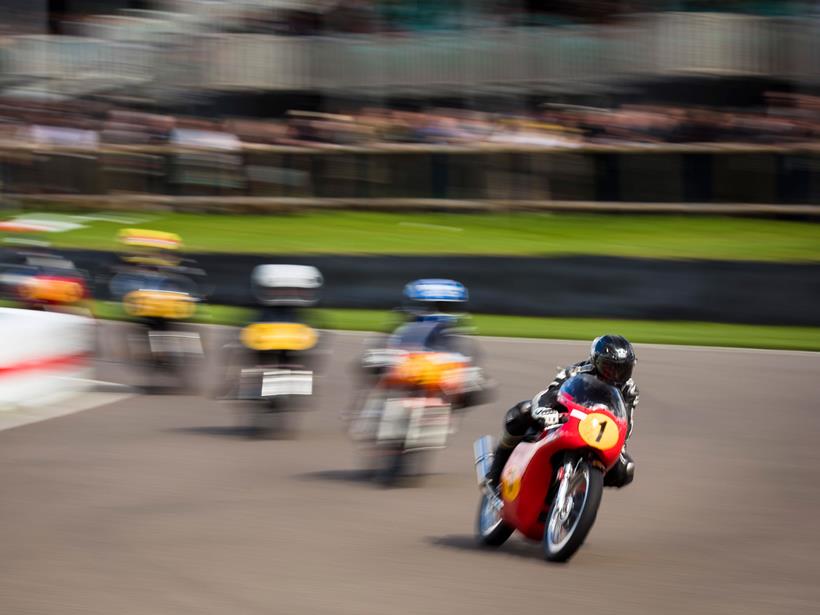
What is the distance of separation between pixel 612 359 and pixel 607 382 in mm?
145

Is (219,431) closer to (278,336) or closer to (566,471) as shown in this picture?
(278,336)

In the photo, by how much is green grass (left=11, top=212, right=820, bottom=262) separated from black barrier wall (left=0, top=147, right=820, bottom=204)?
394 millimetres

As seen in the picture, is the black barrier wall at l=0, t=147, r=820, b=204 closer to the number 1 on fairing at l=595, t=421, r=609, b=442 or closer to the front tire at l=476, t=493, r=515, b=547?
the front tire at l=476, t=493, r=515, b=547

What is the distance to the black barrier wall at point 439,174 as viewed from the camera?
2106 cm

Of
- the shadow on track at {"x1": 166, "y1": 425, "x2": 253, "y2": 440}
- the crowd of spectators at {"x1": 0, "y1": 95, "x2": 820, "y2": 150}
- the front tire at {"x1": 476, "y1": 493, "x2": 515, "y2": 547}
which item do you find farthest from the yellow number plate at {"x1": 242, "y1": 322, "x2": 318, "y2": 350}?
the crowd of spectators at {"x1": 0, "y1": 95, "x2": 820, "y2": 150}

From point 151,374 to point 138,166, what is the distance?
11333 mm

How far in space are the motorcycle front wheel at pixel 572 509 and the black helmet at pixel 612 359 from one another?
1.51ft

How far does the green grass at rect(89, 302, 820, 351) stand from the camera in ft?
51.0

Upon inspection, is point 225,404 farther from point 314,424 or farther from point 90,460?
point 90,460

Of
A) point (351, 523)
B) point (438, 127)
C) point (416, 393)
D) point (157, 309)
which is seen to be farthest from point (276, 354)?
point (438, 127)

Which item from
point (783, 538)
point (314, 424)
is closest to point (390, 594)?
point (783, 538)

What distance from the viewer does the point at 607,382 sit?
686 cm

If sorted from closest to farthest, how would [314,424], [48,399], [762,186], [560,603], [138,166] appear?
1. [560,603]
2. [314,424]
3. [48,399]
4. [762,186]
5. [138,166]

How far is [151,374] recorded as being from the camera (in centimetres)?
1313
